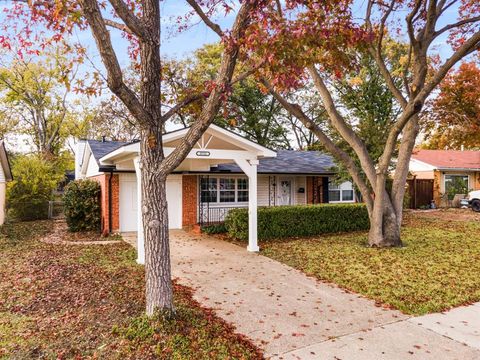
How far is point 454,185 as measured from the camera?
80.0 feet

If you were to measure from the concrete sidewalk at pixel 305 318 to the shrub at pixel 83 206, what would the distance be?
7257mm

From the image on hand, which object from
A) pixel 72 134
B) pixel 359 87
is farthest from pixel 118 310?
pixel 72 134

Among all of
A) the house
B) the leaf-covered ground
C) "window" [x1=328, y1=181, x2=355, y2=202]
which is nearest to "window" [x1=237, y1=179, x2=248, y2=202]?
the house

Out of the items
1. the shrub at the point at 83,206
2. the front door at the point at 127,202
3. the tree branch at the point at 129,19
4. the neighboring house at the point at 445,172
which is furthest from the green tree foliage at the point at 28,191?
the neighboring house at the point at 445,172

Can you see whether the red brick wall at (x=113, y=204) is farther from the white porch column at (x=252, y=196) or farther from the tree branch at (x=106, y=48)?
the tree branch at (x=106, y=48)

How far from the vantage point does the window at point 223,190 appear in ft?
52.0

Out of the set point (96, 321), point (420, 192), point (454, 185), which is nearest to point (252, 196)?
point (96, 321)

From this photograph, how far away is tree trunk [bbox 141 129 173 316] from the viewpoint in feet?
15.2

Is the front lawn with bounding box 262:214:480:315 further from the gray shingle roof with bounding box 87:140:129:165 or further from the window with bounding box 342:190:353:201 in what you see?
the gray shingle roof with bounding box 87:140:129:165

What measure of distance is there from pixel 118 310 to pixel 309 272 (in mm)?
4314

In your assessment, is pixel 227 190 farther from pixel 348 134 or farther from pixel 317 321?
pixel 317 321

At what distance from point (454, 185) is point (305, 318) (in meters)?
23.7

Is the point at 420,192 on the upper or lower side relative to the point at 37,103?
lower

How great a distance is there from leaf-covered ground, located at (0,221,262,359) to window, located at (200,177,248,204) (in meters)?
7.73
